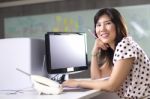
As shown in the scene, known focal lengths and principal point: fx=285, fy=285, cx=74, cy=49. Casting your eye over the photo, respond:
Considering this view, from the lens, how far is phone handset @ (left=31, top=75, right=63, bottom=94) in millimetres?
1421

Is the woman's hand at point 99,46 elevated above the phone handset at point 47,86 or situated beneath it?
elevated above

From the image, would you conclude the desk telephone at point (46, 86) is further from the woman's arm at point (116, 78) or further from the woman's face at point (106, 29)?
the woman's face at point (106, 29)

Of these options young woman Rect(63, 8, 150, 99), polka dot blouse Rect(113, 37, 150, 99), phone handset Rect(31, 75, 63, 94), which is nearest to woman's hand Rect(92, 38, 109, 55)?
young woman Rect(63, 8, 150, 99)

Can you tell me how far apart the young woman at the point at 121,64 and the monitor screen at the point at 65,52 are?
25 cm

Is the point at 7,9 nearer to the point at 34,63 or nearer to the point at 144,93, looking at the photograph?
the point at 34,63

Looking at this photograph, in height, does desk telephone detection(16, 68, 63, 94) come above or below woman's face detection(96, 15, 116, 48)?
below

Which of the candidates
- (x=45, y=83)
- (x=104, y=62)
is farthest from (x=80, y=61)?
(x=45, y=83)

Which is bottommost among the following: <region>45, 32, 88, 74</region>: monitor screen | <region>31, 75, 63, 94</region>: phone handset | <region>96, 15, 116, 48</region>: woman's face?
<region>31, 75, 63, 94</region>: phone handset

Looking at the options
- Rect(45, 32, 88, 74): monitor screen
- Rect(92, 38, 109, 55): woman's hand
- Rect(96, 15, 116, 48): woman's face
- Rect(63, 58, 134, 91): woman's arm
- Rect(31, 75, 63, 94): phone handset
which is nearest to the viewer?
Rect(31, 75, 63, 94): phone handset

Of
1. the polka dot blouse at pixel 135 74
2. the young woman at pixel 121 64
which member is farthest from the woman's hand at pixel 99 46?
the polka dot blouse at pixel 135 74

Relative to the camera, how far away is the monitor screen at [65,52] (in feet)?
5.93

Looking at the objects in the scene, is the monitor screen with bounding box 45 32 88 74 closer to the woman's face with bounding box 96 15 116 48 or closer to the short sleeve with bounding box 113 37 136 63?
the woman's face with bounding box 96 15 116 48

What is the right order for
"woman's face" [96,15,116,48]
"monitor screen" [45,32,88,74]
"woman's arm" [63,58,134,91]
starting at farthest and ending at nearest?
"monitor screen" [45,32,88,74], "woman's face" [96,15,116,48], "woman's arm" [63,58,134,91]

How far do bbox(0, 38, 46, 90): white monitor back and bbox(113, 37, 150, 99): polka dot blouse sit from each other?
0.54m
